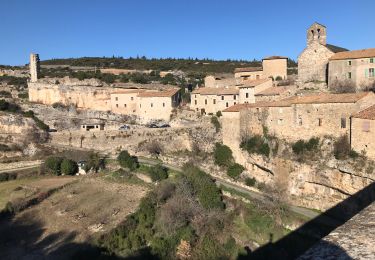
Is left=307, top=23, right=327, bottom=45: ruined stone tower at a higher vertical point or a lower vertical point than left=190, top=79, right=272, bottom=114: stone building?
higher

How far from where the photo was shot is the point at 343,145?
27891mm

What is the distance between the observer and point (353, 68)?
1350 inches

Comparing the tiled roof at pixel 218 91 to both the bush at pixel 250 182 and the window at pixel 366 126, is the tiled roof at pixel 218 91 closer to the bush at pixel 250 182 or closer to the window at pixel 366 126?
the bush at pixel 250 182

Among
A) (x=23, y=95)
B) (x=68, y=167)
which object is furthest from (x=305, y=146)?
(x=23, y=95)

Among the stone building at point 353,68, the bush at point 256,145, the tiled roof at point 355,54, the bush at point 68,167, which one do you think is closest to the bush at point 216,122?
the bush at point 256,145

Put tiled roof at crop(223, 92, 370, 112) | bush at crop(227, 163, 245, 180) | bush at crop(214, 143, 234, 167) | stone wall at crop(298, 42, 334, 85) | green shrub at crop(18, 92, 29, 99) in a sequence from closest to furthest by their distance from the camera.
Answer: tiled roof at crop(223, 92, 370, 112) < bush at crop(227, 163, 245, 180) < bush at crop(214, 143, 234, 167) < stone wall at crop(298, 42, 334, 85) < green shrub at crop(18, 92, 29, 99)

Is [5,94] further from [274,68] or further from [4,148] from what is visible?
[274,68]

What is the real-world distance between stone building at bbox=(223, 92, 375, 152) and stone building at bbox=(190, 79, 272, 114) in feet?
13.0

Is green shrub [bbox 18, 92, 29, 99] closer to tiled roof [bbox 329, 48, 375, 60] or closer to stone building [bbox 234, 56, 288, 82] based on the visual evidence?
stone building [bbox 234, 56, 288, 82]

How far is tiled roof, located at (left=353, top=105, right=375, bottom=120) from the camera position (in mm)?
25603

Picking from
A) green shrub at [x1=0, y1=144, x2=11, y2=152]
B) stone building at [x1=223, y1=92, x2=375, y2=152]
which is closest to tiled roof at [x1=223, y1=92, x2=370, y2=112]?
stone building at [x1=223, y1=92, x2=375, y2=152]

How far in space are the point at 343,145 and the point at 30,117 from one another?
115 ft

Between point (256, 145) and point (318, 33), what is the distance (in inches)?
537

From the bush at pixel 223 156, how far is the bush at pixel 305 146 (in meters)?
7.07
